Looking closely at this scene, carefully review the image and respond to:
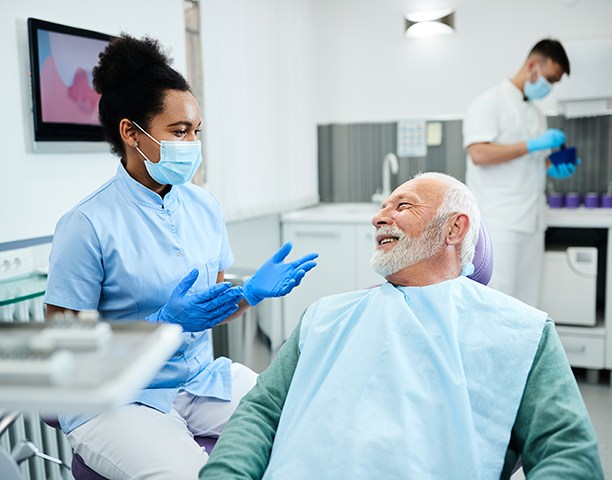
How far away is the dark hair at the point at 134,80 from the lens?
5.11ft

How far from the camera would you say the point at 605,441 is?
2.55m

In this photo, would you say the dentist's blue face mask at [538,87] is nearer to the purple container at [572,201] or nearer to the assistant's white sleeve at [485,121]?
the assistant's white sleeve at [485,121]

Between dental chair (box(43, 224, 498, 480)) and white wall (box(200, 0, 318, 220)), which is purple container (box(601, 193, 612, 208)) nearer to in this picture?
white wall (box(200, 0, 318, 220))

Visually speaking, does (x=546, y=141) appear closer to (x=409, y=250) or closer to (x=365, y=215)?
(x=365, y=215)

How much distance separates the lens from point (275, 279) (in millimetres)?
1575

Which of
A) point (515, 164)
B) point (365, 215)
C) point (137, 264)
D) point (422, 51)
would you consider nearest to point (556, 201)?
point (515, 164)

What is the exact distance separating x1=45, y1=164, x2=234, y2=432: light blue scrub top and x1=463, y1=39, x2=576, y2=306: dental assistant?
1.77 metres

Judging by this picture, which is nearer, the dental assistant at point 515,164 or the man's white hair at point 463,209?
the man's white hair at point 463,209

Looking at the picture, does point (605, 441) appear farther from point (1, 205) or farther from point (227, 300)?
point (1, 205)

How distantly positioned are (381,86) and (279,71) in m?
0.80

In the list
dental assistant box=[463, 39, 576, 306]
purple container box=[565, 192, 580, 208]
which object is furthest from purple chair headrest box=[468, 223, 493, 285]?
purple container box=[565, 192, 580, 208]

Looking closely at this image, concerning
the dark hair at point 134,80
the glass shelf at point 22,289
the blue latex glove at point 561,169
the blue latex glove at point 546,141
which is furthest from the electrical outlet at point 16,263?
the blue latex glove at point 561,169

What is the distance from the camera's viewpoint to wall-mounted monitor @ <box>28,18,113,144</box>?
6.45 ft

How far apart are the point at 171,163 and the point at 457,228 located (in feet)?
2.40
